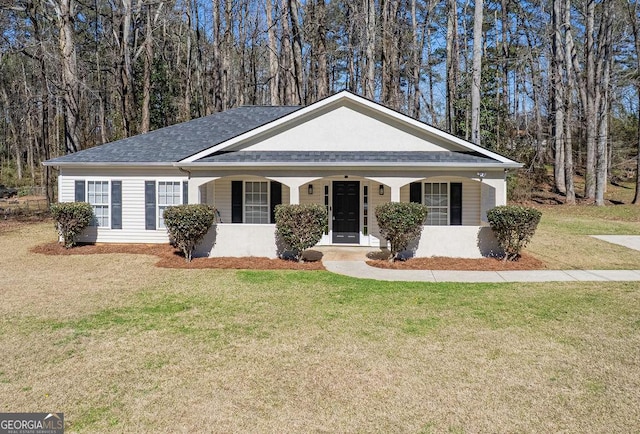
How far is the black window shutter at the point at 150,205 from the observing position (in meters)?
13.8

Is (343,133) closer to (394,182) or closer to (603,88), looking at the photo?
(394,182)

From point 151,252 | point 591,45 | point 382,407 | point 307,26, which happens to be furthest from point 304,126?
point 591,45

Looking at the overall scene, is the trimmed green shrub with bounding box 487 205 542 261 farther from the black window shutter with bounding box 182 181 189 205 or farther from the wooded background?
the black window shutter with bounding box 182 181 189 205

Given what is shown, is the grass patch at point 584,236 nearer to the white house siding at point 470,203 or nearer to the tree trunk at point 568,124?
the tree trunk at point 568,124

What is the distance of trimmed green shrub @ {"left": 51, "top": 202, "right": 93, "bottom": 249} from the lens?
13.0 meters

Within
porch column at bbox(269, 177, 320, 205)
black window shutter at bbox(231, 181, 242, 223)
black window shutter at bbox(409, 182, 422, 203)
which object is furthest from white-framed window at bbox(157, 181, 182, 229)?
black window shutter at bbox(409, 182, 422, 203)

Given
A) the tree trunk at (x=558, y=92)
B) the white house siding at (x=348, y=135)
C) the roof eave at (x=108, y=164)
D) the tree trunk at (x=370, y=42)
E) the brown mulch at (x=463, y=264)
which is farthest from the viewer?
the tree trunk at (x=558, y=92)

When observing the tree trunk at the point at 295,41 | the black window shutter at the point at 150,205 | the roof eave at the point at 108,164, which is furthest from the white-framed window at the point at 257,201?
the tree trunk at the point at 295,41

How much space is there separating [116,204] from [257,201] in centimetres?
501

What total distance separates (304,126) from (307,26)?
683 inches

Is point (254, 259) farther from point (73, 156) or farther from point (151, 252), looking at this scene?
point (73, 156)

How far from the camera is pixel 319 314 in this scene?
6883 mm

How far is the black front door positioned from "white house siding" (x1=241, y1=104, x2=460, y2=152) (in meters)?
1.34

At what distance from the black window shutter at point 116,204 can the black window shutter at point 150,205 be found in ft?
2.99
